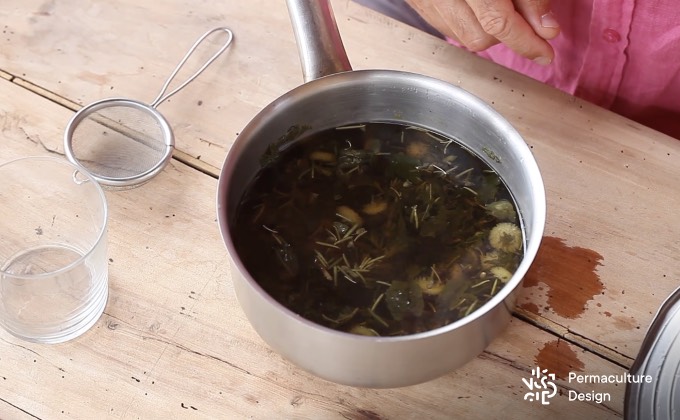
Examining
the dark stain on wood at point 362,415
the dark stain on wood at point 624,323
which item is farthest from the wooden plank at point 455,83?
the dark stain on wood at point 362,415

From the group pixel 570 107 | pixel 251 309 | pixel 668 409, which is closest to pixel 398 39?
pixel 570 107

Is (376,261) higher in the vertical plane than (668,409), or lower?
lower

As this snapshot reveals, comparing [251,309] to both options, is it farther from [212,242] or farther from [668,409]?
[668,409]

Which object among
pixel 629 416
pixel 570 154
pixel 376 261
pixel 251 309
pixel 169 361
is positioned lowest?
pixel 169 361

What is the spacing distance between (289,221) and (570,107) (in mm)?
483

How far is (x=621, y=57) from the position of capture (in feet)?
4.13

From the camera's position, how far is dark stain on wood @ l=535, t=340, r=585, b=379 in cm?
96

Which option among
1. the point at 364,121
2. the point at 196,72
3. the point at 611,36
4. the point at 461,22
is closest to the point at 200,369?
the point at 364,121

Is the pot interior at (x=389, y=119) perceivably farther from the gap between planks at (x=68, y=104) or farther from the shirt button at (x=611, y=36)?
the shirt button at (x=611, y=36)

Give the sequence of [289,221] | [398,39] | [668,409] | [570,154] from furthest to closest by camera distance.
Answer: [398,39]
[570,154]
[289,221]
[668,409]

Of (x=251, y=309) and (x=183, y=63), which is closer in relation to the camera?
(x=251, y=309)

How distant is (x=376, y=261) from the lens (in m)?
0.93

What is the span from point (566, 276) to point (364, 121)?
32 cm

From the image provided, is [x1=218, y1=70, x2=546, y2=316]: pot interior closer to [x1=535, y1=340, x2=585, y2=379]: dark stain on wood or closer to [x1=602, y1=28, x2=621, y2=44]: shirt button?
[x1=535, y1=340, x2=585, y2=379]: dark stain on wood
